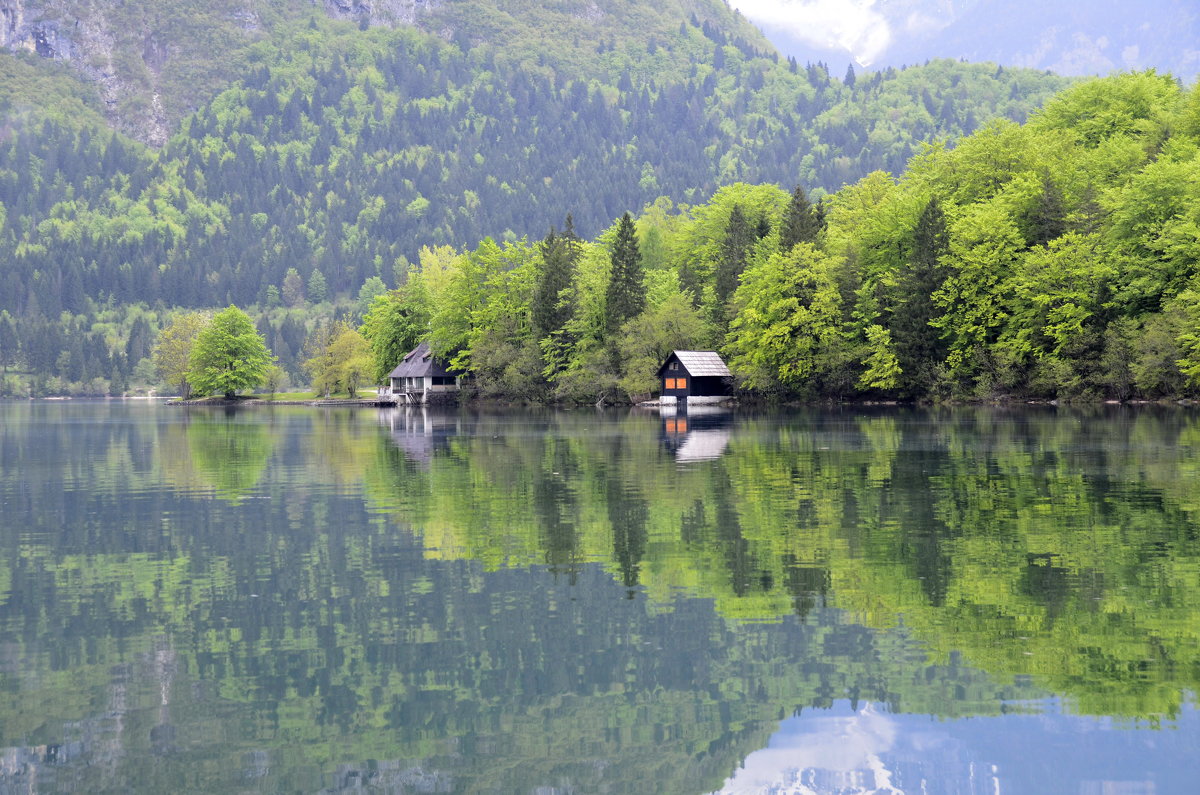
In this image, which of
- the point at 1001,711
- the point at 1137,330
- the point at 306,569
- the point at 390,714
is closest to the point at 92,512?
the point at 306,569

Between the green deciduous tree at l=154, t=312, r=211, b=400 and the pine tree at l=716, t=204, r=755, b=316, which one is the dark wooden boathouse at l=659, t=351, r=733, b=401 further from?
the green deciduous tree at l=154, t=312, r=211, b=400

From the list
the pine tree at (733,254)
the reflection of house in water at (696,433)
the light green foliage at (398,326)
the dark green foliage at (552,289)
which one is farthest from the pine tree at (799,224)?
the light green foliage at (398,326)

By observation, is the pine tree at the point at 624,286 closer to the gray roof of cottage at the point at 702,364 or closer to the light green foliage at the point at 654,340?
the light green foliage at the point at 654,340

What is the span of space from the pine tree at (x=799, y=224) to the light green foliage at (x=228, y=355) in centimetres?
8164

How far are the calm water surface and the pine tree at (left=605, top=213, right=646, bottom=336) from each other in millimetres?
78411

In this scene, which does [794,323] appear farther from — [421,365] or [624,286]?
[421,365]

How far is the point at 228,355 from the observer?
6152 inches

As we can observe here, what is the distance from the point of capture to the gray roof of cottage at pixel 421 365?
133750 mm

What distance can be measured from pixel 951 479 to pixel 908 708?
68.7 ft

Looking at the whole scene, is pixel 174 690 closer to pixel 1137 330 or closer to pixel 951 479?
pixel 951 479

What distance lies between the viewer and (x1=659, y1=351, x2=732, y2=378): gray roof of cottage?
332 ft

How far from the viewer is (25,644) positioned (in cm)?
1474

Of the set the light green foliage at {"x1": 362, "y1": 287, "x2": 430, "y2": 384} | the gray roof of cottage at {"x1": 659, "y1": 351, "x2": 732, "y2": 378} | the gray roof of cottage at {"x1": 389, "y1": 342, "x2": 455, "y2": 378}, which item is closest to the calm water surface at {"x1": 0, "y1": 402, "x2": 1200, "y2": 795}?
the gray roof of cottage at {"x1": 659, "y1": 351, "x2": 732, "y2": 378}

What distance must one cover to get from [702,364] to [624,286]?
11.8 metres
